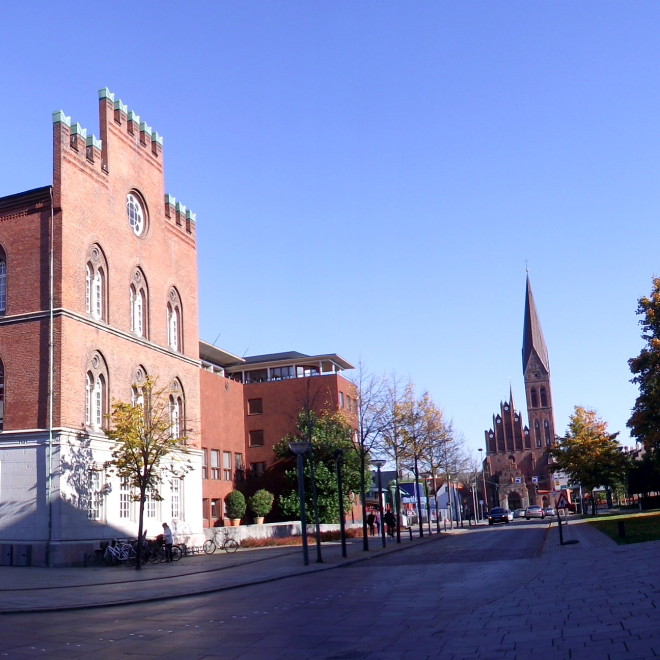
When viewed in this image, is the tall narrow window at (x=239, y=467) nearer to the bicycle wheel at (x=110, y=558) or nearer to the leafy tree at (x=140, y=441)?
the leafy tree at (x=140, y=441)

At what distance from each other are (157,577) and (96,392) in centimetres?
1179

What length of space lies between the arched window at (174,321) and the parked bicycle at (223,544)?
30.3ft

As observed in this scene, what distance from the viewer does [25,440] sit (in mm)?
30594

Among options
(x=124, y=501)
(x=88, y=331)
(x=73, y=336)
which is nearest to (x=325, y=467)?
(x=124, y=501)

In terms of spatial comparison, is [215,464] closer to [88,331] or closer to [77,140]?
[88,331]

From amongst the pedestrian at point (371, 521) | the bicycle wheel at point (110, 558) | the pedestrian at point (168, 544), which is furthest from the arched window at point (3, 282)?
the pedestrian at point (371, 521)

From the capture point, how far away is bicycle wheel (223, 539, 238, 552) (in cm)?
3859

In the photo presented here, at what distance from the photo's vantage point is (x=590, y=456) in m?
67.5

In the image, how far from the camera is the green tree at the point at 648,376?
1730 inches

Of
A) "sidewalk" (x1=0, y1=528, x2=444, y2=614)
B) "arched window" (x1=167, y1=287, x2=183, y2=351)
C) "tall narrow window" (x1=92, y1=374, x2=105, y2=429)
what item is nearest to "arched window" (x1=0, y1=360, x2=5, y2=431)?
"tall narrow window" (x1=92, y1=374, x2=105, y2=429)

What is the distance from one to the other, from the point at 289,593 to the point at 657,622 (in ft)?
29.3

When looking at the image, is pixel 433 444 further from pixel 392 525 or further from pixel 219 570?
pixel 219 570

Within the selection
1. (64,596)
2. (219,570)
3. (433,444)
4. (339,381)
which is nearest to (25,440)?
(219,570)

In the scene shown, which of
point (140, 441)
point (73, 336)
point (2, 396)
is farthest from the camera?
point (2, 396)
